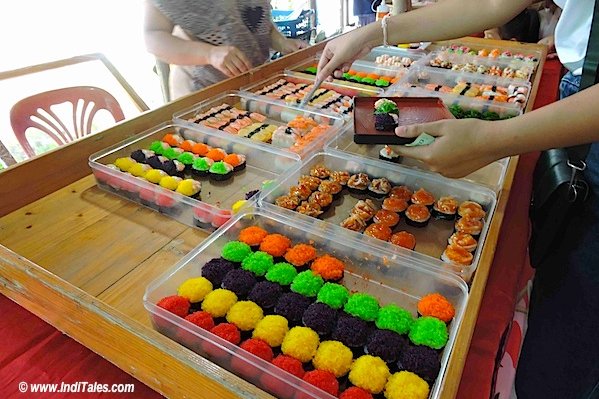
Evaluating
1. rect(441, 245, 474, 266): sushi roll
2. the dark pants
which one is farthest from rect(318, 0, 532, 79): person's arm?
rect(441, 245, 474, 266): sushi roll

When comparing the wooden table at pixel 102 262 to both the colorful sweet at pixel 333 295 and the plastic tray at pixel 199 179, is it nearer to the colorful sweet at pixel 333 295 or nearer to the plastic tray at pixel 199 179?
the plastic tray at pixel 199 179

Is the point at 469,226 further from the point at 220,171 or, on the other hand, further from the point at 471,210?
the point at 220,171

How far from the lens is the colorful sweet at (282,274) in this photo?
962mm

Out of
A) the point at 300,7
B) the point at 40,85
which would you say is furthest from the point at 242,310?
the point at 300,7

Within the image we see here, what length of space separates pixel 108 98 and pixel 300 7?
4.11 m

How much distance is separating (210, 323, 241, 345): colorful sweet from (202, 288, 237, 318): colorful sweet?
1.9 inches

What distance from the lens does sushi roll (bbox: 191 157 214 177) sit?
1.33 metres

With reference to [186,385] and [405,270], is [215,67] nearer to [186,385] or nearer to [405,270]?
[405,270]

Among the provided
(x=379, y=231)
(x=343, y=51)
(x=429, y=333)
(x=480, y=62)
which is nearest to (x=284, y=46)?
(x=343, y=51)

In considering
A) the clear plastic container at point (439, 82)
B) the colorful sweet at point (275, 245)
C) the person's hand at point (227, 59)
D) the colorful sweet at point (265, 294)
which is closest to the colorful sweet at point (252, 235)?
the colorful sweet at point (275, 245)

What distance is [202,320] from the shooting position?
32.1 inches

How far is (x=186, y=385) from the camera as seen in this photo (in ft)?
2.22

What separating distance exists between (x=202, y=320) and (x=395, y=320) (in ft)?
1.22

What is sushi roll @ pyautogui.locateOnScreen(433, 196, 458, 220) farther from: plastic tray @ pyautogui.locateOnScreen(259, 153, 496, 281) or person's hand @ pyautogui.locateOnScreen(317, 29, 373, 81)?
person's hand @ pyautogui.locateOnScreen(317, 29, 373, 81)
